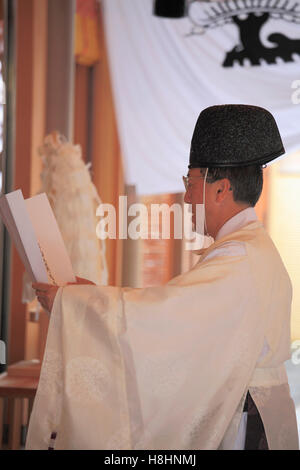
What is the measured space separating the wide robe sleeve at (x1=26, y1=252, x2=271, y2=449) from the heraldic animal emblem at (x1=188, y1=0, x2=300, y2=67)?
1.74 m

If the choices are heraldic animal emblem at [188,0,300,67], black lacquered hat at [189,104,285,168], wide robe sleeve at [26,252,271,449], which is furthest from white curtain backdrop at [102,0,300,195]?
wide robe sleeve at [26,252,271,449]

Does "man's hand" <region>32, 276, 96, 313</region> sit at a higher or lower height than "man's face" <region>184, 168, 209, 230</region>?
lower

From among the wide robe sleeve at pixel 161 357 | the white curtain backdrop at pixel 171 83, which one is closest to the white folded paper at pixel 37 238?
the wide robe sleeve at pixel 161 357

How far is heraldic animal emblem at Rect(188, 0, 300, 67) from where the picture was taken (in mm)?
2721

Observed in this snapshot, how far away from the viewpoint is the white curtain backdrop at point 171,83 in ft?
8.96

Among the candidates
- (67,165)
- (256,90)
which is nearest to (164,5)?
(256,90)

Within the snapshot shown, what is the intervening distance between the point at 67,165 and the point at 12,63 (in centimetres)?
91

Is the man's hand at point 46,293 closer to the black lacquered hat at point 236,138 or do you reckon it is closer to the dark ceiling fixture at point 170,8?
the black lacquered hat at point 236,138

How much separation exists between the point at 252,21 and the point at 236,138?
167cm

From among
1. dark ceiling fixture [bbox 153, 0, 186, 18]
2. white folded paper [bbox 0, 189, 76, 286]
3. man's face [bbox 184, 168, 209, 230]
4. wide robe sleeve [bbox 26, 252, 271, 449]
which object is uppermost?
dark ceiling fixture [bbox 153, 0, 186, 18]

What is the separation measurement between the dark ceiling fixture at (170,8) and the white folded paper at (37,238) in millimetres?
1801

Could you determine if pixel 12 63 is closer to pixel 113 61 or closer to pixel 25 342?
pixel 113 61

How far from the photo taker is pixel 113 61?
3211mm

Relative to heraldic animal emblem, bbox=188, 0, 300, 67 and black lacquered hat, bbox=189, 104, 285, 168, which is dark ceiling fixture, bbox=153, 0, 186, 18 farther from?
black lacquered hat, bbox=189, 104, 285, 168
